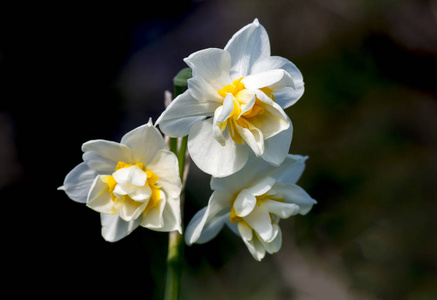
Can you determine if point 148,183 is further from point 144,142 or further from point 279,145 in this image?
point 279,145

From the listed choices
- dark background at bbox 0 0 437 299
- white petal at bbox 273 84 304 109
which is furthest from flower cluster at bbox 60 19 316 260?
dark background at bbox 0 0 437 299

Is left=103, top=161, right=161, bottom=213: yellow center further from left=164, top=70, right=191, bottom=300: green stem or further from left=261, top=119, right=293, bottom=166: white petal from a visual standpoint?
left=261, top=119, right=293, bottom=166: white petal

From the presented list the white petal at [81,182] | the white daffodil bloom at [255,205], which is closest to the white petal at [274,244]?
the white daffodil bloom at [255,205]

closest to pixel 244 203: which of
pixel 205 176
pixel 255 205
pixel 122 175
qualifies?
pixel 255 205

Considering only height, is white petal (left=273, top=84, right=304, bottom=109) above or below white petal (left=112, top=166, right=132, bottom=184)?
below

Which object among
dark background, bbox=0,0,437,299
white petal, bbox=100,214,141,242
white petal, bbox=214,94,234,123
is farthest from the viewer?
dark background, bbox=0,0,437,299

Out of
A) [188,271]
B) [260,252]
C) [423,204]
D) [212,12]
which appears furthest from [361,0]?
[260,252]

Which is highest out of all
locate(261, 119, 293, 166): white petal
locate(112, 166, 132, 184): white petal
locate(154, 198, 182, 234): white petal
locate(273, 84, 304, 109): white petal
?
locate(112, 166, 132, 184): white petal
